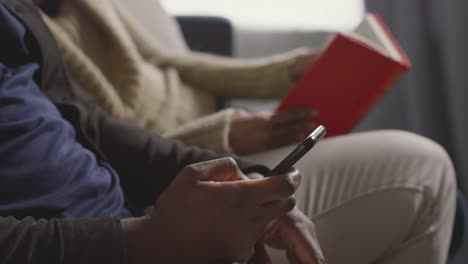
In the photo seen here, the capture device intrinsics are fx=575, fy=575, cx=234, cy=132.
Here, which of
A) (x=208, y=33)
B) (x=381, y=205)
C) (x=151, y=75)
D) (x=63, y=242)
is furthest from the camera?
(x=208, y=33)

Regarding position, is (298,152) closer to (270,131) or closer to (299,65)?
(270,131)

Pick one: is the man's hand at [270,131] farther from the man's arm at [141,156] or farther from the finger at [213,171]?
the finger at [213,171]

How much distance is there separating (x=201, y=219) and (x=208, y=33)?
88 cm

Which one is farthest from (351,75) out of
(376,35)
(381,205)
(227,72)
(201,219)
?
(201,219)

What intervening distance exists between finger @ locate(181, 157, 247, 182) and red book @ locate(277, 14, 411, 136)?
0.35 metres

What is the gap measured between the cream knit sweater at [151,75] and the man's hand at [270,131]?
0.03 metres

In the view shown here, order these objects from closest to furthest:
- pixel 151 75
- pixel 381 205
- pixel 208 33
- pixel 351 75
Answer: pixel 381 205
pixel 351 75
pixel 151 75
pixel 208 33

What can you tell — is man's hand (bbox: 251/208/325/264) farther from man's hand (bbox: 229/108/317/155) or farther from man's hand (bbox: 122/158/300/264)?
man's hand (bbox: 229/108/317/155)

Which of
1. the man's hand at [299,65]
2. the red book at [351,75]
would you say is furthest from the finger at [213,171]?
the man's hand at [299,65]

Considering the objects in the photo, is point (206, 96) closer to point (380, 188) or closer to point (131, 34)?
point (131, 34)

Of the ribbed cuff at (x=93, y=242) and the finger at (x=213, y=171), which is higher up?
the finger at (x=213, y=171)

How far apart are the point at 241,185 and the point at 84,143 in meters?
0.30

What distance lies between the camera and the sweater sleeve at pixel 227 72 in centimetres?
109

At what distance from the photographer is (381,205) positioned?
28.8 inches
